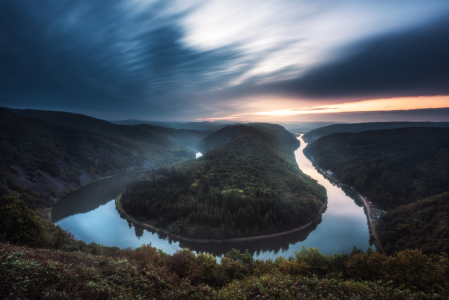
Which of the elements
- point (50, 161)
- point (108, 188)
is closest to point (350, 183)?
point (108, 188)

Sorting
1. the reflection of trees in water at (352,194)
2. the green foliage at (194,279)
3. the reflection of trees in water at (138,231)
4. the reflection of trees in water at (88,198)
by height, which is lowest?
the reflection of trees in water at (352,194)

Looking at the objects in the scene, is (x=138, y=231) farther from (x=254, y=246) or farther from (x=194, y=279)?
(x=194, y=279)

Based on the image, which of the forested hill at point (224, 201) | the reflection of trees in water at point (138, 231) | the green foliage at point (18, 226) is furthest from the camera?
the reflection of trees in water at point (138, 231)

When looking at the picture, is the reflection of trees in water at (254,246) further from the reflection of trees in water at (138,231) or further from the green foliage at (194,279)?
the green foliage at (194,279)

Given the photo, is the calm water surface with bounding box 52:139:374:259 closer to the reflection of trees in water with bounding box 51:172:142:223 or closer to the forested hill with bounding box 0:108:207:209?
the reflection of trees in water with bounding box 51:172:142:223

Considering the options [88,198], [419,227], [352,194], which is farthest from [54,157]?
[352,194]

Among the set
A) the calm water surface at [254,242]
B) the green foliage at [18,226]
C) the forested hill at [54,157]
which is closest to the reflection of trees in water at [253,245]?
the calm water surface at [254,242]

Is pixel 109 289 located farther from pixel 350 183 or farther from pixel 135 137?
pixel 135 137
